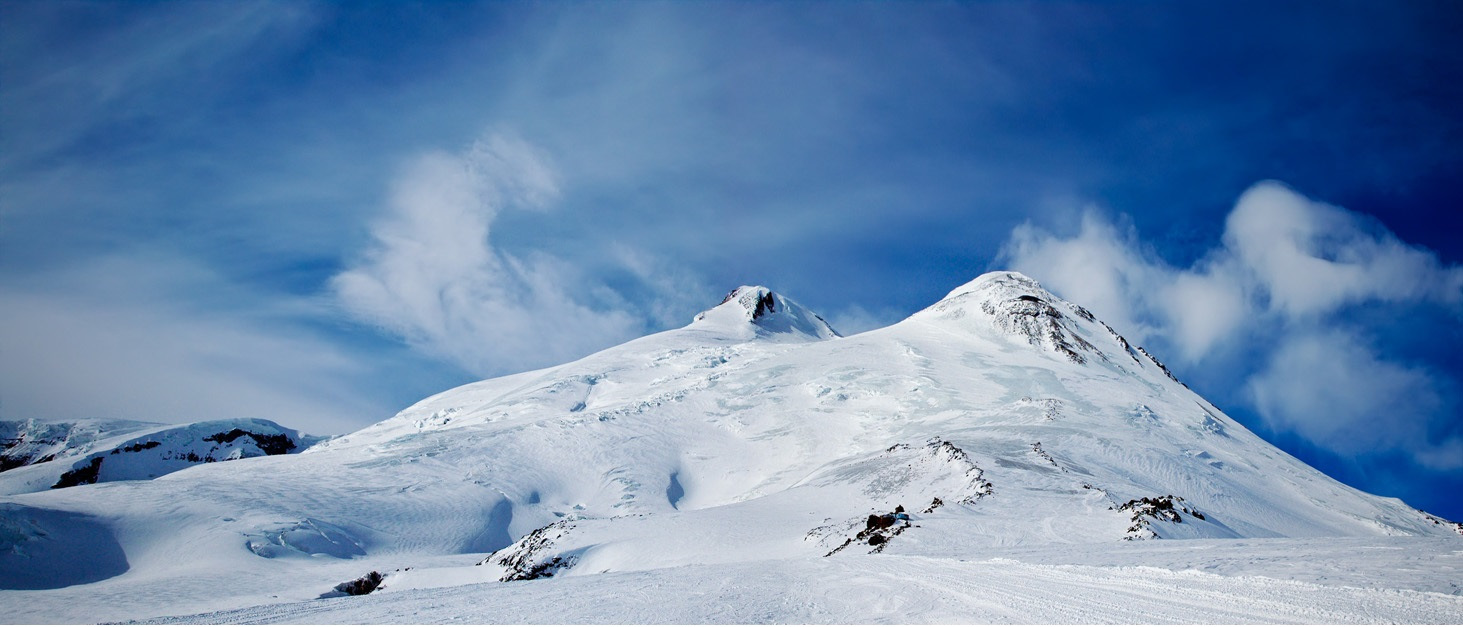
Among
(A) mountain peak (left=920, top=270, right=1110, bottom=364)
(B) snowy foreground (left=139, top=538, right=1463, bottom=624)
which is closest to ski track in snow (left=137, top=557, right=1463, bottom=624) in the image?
(B) snowy foreground (left=139, top=538, right=1463, bottom=624)

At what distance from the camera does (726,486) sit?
51.6 metres

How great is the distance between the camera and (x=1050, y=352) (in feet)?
242

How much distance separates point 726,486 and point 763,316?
246 feet

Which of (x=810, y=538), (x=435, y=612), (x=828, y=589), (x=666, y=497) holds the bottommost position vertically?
(x=435, y=612)

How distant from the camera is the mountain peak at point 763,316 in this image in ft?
389

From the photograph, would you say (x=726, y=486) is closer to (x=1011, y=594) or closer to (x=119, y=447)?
(x=1011, y=594)

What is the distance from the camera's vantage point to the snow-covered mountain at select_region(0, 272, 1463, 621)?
27.3 metres

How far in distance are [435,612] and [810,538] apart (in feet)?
64.8

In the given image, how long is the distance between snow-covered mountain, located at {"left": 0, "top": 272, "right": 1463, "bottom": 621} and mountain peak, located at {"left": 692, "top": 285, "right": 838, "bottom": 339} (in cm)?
3428

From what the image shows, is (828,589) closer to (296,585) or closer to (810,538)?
(810,538)

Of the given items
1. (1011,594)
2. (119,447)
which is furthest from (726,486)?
(119,447)

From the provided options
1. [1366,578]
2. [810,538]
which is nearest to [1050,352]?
[810,538]

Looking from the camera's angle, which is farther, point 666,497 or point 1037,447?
point 666,497

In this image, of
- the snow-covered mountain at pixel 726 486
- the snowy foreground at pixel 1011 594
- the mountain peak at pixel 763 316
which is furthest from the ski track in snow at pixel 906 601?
the mountain peak at pixel 763 316
